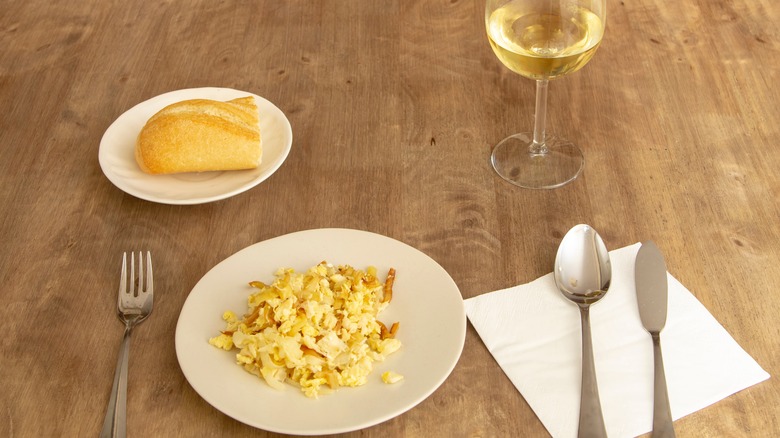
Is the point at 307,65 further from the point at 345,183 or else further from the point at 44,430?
the point at 44,430

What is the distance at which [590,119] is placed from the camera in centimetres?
129

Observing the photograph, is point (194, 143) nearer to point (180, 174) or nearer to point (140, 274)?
point (180, 174)

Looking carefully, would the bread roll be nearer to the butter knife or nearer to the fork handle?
the fork handle

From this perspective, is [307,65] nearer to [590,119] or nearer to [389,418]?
[590,119]

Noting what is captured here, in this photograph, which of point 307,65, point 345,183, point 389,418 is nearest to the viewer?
point 389,418

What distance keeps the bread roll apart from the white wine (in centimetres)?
39

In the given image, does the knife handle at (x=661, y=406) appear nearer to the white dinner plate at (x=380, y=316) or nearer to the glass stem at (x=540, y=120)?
the white dinner plate at (x=380, y=316)

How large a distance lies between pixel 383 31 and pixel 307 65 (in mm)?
176

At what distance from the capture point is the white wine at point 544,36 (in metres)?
1.04

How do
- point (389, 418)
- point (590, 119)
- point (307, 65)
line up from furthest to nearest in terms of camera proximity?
point (307, 65), point (590, 119), point (389, 418)

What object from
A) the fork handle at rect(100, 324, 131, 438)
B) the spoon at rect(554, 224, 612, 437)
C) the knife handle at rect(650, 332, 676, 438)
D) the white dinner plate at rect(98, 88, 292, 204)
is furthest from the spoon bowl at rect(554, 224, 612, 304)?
the fork handle at rect(100, 324, 131, 438)

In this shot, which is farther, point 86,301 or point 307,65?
point 307,65

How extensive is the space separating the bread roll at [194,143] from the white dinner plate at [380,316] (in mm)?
178

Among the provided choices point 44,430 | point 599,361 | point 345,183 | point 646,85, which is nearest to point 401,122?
point 345,183
